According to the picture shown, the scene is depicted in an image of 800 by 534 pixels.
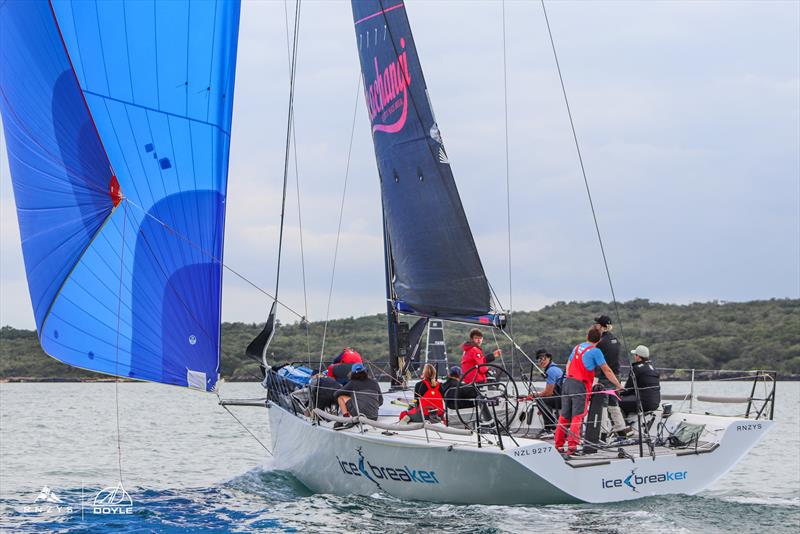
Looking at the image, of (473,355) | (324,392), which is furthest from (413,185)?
(324,392)

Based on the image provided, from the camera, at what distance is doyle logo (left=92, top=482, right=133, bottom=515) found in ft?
40.4

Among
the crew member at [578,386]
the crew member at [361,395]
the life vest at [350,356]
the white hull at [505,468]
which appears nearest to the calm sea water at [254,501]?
the white hull at [505,468]

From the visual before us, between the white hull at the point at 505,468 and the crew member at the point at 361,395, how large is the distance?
432 millimetres

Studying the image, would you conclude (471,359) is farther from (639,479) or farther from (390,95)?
(390,95)

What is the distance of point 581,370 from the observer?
1089cm

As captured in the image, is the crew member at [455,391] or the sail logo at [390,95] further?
the sail logo at [390,95]

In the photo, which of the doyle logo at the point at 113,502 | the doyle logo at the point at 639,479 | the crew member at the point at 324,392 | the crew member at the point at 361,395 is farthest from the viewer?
the crew member at the point at 324,392

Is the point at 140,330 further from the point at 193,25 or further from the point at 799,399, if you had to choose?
the point at 799,399

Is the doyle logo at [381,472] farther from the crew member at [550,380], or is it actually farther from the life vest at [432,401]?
the crew member at [550,380]

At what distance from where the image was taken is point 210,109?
11.7 m

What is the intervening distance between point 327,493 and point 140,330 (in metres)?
3.29

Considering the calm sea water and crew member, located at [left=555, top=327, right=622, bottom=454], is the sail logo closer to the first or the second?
the calm sea water

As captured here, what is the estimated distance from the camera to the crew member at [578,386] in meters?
10.7

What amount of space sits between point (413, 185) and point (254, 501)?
5421mm
